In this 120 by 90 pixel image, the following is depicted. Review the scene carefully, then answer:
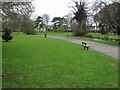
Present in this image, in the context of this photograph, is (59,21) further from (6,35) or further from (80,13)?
(6,35)

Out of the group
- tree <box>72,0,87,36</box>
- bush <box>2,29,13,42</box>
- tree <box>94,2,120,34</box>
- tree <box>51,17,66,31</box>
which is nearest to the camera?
tree <box>94,2,120,34</box>

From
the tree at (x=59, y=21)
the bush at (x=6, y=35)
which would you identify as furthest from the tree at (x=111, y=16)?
the tree at (x=59, y=21)

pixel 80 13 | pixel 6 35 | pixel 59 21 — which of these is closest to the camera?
pixel 6 35

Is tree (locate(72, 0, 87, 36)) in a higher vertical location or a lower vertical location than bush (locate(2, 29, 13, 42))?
higher

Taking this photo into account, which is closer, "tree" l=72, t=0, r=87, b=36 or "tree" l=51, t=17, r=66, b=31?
"tree" l=72, t=0, r=87, b=36

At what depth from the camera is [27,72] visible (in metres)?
4.88

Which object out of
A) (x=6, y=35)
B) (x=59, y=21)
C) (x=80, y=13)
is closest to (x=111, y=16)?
(x=6, y=35)

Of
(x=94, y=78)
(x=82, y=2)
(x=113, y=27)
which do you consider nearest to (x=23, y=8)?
(x=94, y=78)

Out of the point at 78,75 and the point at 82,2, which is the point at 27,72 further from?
the point at 82,2

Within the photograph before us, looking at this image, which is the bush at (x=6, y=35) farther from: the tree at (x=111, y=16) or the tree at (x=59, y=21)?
the tree at (x=59, y=21)

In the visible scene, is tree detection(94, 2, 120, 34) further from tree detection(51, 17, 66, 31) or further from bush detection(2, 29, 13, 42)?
tree detection(51, 17, 66, 31)

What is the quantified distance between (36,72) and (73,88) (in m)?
1.87

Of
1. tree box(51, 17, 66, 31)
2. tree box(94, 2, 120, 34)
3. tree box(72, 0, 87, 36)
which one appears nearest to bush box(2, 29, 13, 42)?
tree box(94, 2, 120, 34)

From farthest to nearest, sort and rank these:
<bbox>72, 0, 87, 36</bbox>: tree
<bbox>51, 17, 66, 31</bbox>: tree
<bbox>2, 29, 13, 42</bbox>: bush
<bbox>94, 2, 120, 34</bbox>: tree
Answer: <bbox>51, 17, 66, 31</bbox>: tree
<bbox>72, 0, 87, 36</bbox>: tree
<bbox>2, 29, 13, 42</bbox>: bush
<bbox>94, 2, 120, 34</bbox>: tree
